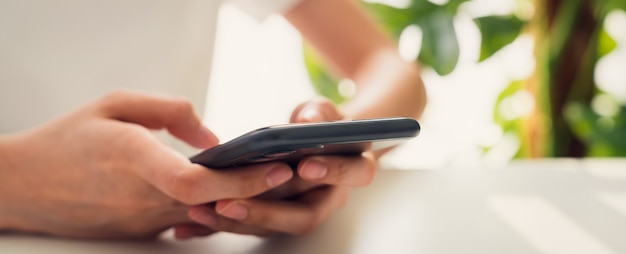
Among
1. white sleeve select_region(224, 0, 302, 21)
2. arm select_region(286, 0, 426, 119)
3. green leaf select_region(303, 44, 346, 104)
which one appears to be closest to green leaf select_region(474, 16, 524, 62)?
green leaf select_region(303, 44, 346, 104)

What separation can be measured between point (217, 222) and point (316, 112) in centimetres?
11

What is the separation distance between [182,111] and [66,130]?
84 mm

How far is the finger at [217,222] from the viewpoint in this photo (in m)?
0.45

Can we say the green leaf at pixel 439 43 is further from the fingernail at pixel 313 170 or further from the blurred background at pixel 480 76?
the fingernail at pixel 313 170

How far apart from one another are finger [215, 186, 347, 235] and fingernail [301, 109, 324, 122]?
5cm

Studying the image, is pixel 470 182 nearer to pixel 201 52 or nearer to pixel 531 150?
pixel 201 52

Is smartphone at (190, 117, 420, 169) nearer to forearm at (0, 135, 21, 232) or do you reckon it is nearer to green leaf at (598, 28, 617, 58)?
forearm at (0, 135, 21, 232)

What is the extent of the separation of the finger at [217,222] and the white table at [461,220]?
0.04 feet

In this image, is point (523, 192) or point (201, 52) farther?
point (201, 52)

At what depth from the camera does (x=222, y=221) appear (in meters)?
0.46

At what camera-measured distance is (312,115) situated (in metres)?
0.50

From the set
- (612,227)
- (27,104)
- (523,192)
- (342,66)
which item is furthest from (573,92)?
(27,104)

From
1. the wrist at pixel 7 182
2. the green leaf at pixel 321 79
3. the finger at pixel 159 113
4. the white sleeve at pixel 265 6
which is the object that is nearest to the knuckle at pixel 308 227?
the finger at pixel 159 113

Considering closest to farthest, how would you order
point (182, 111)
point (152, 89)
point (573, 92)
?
point (182, 111)
point (152, 89)
point (573, 92)
